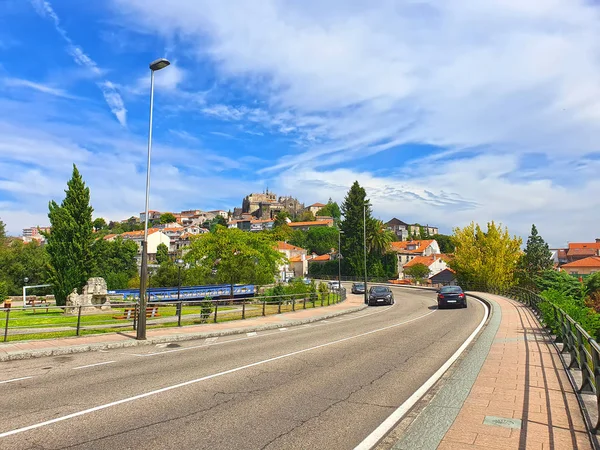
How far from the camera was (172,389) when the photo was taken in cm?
796

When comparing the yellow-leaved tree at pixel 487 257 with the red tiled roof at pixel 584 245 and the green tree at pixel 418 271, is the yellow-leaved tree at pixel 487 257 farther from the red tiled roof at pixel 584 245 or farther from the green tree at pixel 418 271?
the red tiled roof at pixel 584 245

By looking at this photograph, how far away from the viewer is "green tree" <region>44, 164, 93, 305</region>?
4203cm

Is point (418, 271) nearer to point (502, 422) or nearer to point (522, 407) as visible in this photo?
point (522, 407)

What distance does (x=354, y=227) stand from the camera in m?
88.9

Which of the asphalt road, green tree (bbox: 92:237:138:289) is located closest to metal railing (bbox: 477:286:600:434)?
the asphalt road

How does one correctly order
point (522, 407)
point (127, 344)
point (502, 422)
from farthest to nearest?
point (127, 344) < point (522, 407) < point (502, 422)

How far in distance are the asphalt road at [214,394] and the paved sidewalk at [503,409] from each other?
0.71 meters

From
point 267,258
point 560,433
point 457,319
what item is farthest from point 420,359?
point 267,258

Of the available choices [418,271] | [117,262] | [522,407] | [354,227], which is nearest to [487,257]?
[418,271]

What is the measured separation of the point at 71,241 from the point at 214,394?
134 feet

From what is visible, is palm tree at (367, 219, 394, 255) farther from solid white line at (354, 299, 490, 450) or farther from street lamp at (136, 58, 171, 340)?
solid white line at (354, 299, 490, 450)

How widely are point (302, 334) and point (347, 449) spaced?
11.9m

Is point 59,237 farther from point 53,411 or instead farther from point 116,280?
point 53,411

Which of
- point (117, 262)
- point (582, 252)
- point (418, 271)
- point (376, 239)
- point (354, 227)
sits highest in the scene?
point (354, 227)
